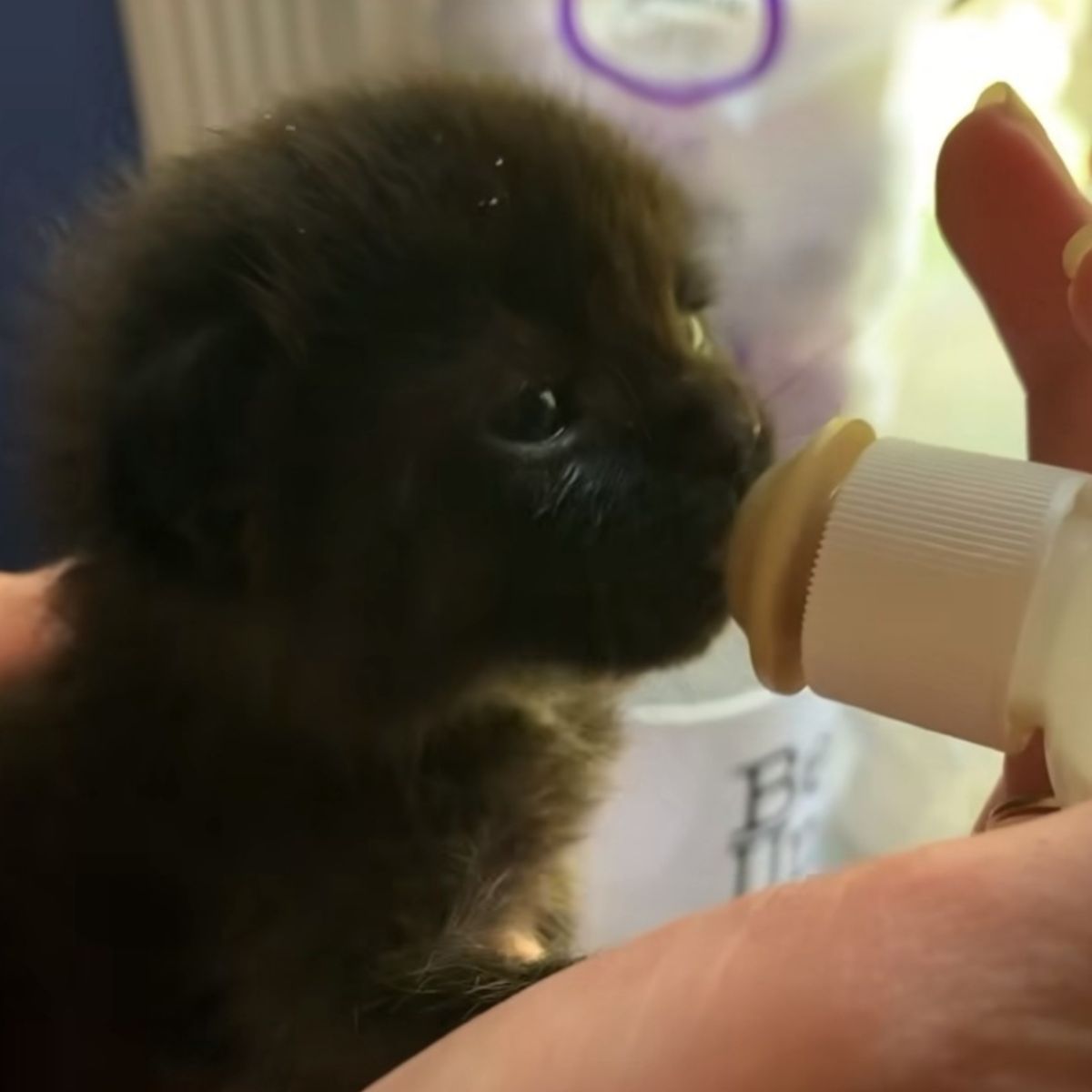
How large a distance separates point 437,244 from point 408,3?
1.58ft

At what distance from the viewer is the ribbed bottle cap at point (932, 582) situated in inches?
19.0

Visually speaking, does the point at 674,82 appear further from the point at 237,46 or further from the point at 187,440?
the point at 187,440

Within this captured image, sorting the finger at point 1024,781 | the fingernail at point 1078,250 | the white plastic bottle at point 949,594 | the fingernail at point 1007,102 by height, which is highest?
the fingernail at point 1007,102

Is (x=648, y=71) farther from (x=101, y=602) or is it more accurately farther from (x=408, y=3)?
(x=101, y=602)

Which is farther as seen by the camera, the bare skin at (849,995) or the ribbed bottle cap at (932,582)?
the ribbed bottle cap at (932,582)

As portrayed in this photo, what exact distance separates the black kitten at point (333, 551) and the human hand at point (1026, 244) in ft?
0.40

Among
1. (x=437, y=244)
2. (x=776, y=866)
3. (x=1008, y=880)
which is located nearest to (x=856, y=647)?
(x=1008, y=880)

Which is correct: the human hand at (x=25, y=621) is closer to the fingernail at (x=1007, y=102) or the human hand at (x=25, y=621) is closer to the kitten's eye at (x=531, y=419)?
the kitten's eye at (x=531, y=419)

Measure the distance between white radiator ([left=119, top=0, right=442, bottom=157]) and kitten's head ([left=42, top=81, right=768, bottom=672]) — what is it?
0.36 m

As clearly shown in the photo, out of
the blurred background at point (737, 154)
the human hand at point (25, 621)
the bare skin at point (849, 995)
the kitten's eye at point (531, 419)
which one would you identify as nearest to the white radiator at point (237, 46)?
the blurred background at point (737, 154)

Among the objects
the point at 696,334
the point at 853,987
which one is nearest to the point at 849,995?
the point at 853,987

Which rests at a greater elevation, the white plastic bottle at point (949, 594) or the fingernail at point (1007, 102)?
the fingernail at point (1007, 102)

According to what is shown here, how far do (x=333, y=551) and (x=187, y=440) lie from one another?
0.07 meters

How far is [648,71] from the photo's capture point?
1.06m
